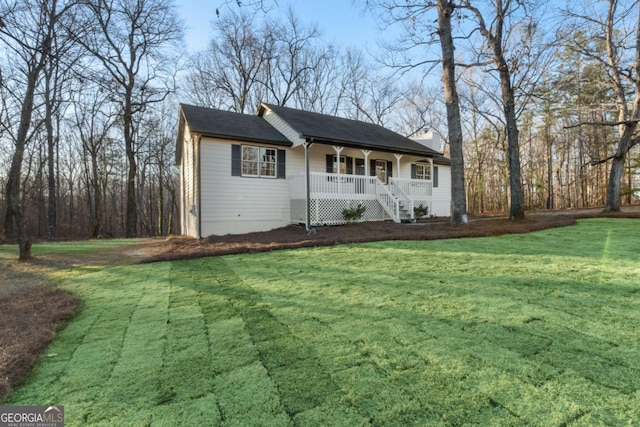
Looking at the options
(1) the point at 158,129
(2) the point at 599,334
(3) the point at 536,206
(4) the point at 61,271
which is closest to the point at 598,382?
(2) the point at 599,334

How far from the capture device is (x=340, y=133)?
44.7ft

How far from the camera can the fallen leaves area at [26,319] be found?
2326 mm

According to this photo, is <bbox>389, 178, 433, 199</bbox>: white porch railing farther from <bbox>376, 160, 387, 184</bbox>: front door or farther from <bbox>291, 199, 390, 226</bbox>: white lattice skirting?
<bbox>291, 199, 390, 226</bbox>: white lattice skirting

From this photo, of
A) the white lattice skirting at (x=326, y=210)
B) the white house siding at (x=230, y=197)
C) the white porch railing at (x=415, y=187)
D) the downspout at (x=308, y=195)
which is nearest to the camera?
the downspout at (x=308, y=195)

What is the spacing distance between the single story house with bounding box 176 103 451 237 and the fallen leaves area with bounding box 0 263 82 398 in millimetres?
5803

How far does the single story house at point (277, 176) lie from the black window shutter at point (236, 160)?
4 centimetres

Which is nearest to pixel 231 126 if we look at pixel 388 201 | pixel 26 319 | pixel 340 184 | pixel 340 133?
pixel 340 133

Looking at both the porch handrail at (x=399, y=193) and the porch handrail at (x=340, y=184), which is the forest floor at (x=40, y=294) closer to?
the porch handrail at (x=340, y=184)

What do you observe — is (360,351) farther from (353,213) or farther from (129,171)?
(129,171)

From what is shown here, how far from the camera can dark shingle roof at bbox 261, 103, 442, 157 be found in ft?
39.6

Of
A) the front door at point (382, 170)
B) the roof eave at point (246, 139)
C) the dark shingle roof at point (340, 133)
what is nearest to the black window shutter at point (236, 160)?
the roof eave at point (246, 139)

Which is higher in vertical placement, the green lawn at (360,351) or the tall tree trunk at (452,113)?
the tall tree trunk at (452,113)
